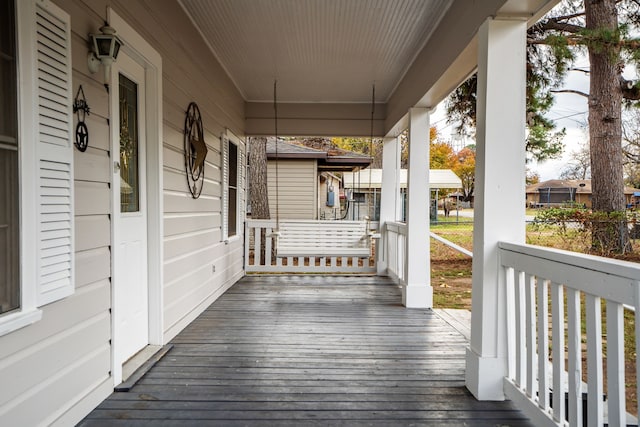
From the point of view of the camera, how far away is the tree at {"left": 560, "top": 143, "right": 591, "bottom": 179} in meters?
4.97

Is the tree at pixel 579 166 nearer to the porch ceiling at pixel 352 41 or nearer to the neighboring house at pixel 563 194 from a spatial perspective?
the neighboring house at pixel 563 194

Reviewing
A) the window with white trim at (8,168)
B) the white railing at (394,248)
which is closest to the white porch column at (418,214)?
the white railing at (394,248)

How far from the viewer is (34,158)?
5.26ft

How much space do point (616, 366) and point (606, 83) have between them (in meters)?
3.93

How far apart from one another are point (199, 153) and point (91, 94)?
1.73m

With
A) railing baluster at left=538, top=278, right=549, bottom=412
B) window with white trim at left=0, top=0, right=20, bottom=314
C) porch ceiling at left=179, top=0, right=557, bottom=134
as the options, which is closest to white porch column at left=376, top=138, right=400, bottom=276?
porch ceiling at left=179, top=0, right=557, bottom=134

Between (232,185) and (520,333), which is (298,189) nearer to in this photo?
(232,185)

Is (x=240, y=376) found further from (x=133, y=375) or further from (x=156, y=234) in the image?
(x=156, y=234)

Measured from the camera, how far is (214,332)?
11.2ft

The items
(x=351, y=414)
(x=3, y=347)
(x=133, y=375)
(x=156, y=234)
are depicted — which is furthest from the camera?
(x=156, y=234)

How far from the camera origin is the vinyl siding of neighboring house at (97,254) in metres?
1.64

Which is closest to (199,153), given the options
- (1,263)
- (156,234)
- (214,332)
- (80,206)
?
(156,234)

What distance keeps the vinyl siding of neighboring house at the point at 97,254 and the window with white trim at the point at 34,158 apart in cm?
11

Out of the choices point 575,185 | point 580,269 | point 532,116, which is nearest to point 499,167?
point 580,269
